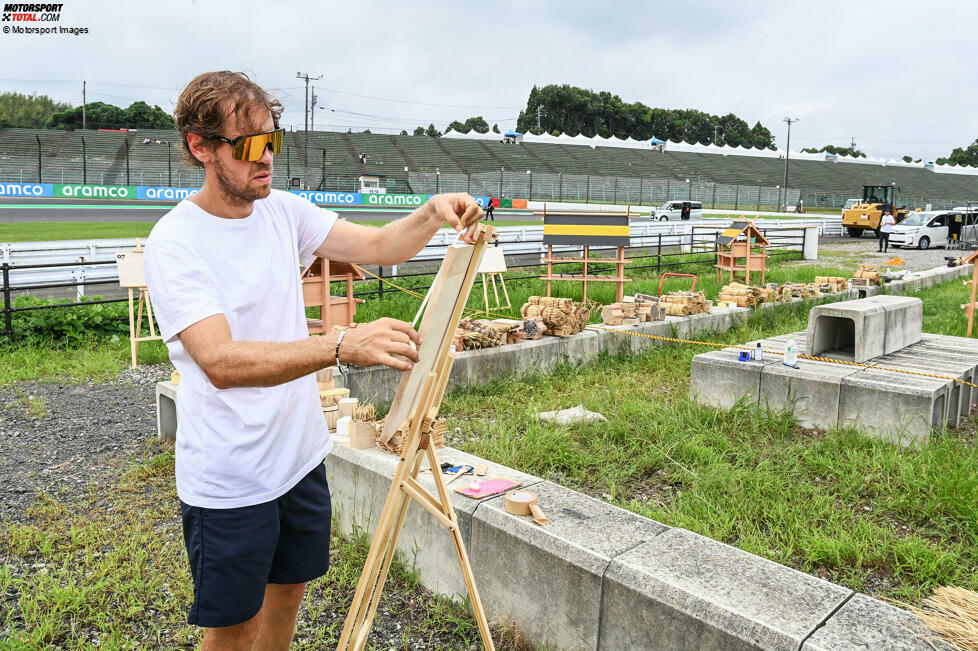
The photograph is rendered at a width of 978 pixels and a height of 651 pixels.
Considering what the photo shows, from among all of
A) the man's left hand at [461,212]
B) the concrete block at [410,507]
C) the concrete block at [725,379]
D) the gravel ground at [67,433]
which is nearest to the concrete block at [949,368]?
the concrete block at [725,379]

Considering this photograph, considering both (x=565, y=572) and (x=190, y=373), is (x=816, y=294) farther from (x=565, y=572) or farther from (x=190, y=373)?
(x=190, y=373)

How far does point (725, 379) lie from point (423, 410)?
4.92 m

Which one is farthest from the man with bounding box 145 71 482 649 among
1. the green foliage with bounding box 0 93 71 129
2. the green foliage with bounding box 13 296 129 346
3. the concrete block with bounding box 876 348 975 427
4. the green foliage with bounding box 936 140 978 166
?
the green foliage with bounding box 936 140 978 166

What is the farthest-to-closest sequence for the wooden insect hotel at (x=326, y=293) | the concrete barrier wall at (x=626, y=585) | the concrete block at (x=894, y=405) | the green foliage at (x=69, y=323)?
1. the green foliage at (x=69, y=323)
2. the wooden insect hotel at (x=326, y=293)
3. the concrete block at (x=894, y=405)
4. the concrete barrier wall at (x=626, y=585)

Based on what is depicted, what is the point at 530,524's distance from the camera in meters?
3.26

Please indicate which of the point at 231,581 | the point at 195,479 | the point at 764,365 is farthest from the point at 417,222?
the point at 764,365

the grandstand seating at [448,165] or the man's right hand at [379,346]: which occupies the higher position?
the grandstand seating at [448,165]

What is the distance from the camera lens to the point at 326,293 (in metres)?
7.83

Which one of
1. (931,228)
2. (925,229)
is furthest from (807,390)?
(931,228)

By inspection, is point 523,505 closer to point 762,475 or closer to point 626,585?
point 626,585

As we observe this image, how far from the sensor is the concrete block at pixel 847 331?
6.74 meters

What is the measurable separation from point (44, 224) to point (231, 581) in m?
33.5

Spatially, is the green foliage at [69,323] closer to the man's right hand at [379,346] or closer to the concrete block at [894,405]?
the concrete block at [894,405]

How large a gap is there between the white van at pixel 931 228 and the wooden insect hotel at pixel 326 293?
2797cm
